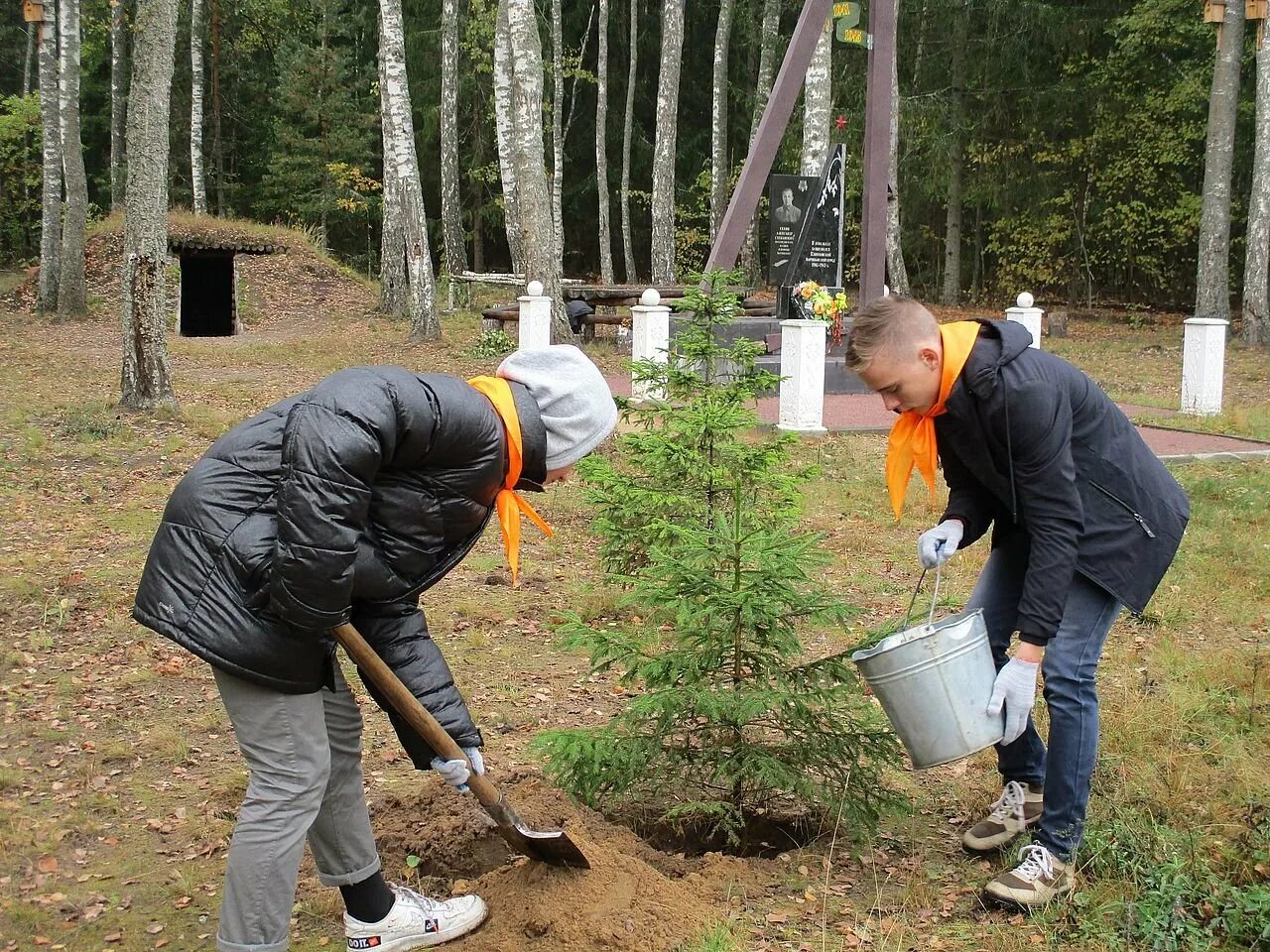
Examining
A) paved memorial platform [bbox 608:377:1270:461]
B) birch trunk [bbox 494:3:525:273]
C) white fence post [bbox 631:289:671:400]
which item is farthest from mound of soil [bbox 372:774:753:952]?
birch trunk [bbox 494:3:525:273]

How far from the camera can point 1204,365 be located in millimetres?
12328

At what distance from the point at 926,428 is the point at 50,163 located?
815 inches

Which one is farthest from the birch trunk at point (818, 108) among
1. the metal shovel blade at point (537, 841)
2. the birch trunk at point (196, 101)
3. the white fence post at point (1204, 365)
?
the metal shovel blade at point (537, 841)

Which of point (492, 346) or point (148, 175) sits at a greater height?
point (148, 175)

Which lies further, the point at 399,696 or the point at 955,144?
the point at 955,144

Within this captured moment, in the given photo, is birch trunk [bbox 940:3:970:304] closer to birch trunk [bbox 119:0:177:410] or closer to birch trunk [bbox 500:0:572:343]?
birch trunk [bbox 500:0:572:343]

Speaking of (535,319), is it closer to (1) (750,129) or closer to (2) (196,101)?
(2) (196,101)

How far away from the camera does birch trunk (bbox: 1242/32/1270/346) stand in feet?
60.5

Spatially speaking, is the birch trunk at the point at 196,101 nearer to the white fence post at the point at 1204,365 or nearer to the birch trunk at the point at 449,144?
the birch trunk at the point at 449,144

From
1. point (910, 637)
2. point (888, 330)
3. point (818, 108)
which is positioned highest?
point (818, 108)

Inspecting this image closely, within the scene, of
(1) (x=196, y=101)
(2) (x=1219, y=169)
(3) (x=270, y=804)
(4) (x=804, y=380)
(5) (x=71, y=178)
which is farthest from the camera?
(1) (x=196, y=101)

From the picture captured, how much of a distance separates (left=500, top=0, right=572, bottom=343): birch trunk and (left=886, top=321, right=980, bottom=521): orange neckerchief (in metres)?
11.7

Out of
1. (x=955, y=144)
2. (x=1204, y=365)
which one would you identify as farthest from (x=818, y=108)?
(x=955, y=144)

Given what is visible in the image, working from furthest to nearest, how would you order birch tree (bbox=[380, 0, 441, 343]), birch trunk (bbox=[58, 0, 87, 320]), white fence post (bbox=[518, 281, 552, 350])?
birch trunk (bbox=[58, 0, 87, 320]) → birch tree (bbox=[380, 0, 441, 343]) → white fence post (bbox=[518, 281, 552, 350])
